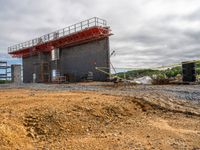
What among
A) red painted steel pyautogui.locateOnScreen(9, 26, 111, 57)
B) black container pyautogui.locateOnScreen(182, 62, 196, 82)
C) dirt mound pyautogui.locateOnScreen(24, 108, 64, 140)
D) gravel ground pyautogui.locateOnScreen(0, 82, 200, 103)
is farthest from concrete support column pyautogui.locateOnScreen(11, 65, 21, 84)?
dirt mound pyautogui.locateOnScreen(24, 108, 64, 140)

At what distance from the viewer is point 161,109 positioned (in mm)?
7727

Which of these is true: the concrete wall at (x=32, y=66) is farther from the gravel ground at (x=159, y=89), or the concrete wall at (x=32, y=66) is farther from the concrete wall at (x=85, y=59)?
the gravel ground at (x=159, y=89)

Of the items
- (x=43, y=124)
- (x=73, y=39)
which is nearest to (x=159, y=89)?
(x=43, y=124)

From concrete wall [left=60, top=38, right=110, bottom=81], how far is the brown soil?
20517 mm

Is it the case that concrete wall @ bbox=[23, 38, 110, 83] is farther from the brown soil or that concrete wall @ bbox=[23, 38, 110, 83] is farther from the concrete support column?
the brown soil

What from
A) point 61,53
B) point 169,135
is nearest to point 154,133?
point 169,135

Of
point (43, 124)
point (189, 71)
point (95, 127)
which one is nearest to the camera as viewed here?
point (43, 124)

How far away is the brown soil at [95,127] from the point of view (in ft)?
A: 15.5

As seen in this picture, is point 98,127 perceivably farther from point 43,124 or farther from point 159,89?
point 159,89

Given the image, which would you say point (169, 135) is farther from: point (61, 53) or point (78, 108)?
point (61, 53)

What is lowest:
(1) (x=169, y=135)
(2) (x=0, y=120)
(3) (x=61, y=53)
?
(1) (x=169, y=135)

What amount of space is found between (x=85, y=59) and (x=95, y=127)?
2484cm

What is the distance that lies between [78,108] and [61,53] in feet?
95.4

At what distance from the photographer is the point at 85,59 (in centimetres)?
3045
